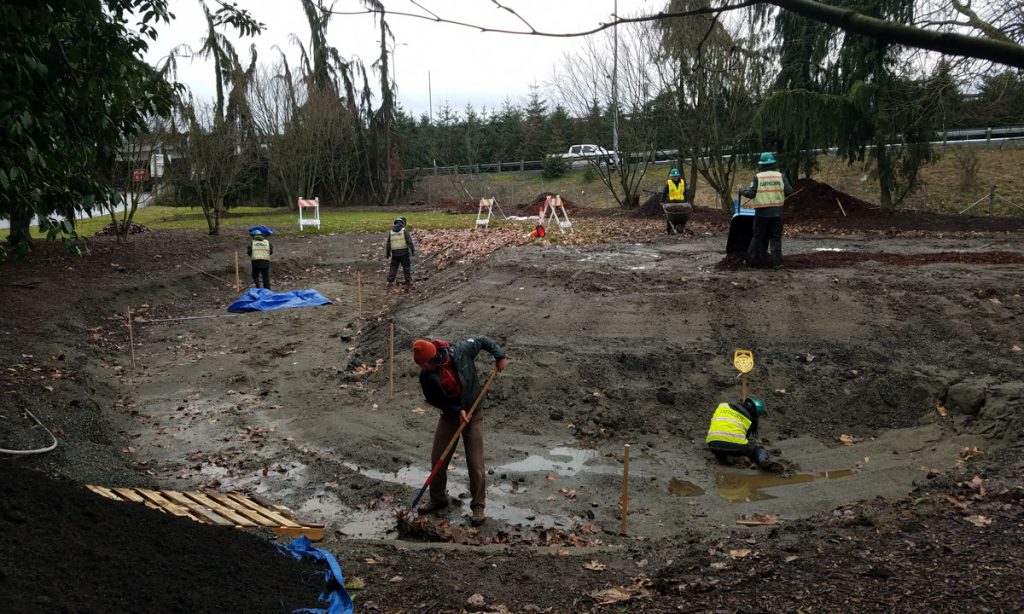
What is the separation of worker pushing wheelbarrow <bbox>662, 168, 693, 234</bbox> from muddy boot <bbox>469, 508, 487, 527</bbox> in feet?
45.3

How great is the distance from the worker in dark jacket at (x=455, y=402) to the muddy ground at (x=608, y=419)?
1.49ft

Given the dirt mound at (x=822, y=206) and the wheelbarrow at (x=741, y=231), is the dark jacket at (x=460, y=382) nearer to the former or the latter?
the wheelbarrow at (x=741, y=231)

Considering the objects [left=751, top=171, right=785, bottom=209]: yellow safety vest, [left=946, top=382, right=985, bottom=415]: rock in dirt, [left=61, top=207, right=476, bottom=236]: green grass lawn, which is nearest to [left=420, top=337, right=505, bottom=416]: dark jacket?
[left=946, top=382, right=985, bottom=415]: rock in dirt

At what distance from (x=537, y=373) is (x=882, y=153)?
17.0 m

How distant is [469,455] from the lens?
8.21 m

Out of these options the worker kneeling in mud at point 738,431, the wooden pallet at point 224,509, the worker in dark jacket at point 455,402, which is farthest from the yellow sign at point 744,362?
the wooden pallet at point 224,509

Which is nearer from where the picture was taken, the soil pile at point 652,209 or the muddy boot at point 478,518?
the muddy boot at point 478,518

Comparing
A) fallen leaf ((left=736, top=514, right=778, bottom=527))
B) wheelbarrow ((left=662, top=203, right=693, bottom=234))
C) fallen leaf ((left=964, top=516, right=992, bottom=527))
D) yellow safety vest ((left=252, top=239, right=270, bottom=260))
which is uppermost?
wheelbarrow ((left=662, top=203, right=693, bottom=234))

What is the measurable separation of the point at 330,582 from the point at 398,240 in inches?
574

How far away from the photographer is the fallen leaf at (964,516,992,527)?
5223 millimetres

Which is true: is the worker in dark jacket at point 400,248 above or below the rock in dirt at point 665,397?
above

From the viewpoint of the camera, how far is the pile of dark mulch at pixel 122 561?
4340 millimetres

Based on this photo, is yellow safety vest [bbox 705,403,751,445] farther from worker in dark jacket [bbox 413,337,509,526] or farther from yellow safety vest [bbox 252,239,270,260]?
yellow safety vest [bbox 252,239,270,260]

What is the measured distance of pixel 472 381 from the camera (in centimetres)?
833
